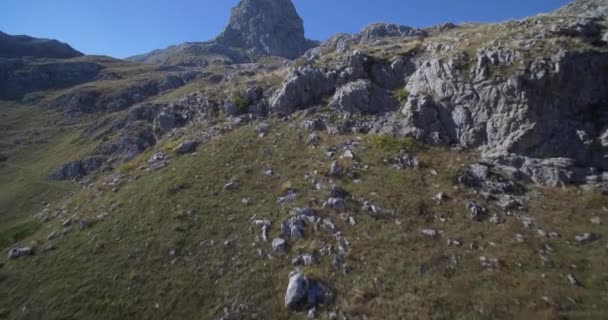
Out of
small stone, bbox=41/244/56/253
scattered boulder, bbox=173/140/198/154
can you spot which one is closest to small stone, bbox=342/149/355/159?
scattered boulder, bbox=173/140/198/154

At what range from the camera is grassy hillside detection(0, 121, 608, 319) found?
1503 centimetres

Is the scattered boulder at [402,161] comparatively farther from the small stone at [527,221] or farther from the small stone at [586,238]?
the small stone at [586,238]

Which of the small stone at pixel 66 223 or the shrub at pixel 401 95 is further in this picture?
the shrub at pixel 401 95

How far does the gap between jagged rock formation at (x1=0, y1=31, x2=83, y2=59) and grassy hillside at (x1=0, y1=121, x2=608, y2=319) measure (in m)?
171

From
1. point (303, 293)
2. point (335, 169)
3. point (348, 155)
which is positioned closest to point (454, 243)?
point (303, 293)

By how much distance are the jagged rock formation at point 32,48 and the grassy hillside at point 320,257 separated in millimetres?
170810

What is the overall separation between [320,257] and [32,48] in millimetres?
199033

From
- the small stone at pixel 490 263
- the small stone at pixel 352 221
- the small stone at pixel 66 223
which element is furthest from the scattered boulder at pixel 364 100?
the small stone at pixel 66 223

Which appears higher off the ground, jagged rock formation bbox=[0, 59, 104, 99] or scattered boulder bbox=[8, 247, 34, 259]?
jagged rock formation bbox=[0, 59, 104, 99]

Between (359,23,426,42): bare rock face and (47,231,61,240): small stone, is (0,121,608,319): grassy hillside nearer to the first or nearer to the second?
(47,231,61,240): small stone

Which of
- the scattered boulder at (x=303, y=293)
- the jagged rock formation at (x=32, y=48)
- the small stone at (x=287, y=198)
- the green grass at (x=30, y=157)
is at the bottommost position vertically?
the green grass at (x=30, y=157)

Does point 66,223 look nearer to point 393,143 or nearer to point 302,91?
point 302,91

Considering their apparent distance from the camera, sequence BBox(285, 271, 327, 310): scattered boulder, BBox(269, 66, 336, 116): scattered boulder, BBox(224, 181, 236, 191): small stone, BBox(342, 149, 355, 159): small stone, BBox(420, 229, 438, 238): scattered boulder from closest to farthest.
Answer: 1. BBox(285, 271, 327, 310): scattered boulder
2. BBox(420, 229, 438, 238): scattered boulder
3. BBox(224, 181, 236, 191): small stone
4. BBox(342, 149, 355, 159): small stone
5. BBox(269, 66, 336, 116): scattered boulder

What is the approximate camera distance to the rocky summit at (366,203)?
1576cm
